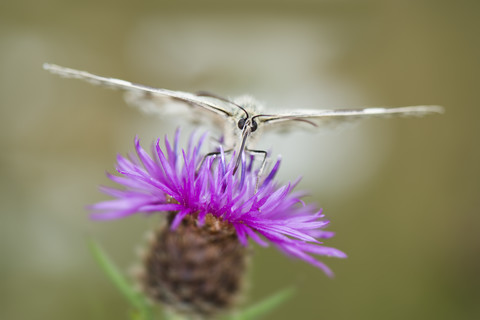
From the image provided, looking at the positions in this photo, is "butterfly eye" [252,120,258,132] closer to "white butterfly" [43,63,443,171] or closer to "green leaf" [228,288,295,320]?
"white butterfly" [43,63,443,171]

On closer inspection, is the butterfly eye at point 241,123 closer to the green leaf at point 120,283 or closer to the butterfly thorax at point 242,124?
the butterfly thorax at point 242,124

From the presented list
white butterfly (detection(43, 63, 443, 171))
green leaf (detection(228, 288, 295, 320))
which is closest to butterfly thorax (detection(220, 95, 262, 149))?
white butterfly (detection(43, 63, 443, 171))

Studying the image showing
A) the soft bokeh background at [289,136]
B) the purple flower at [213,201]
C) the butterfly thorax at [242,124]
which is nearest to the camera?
the purple flower at [213,201]

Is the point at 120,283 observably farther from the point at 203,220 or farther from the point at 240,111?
the point at 240,111

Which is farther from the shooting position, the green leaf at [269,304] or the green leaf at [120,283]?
the green leaf at [269,304]

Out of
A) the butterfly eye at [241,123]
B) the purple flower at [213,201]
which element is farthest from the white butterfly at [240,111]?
the purple flower at [213,201]

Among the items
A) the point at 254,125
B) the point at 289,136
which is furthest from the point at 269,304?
the point at 289,136
